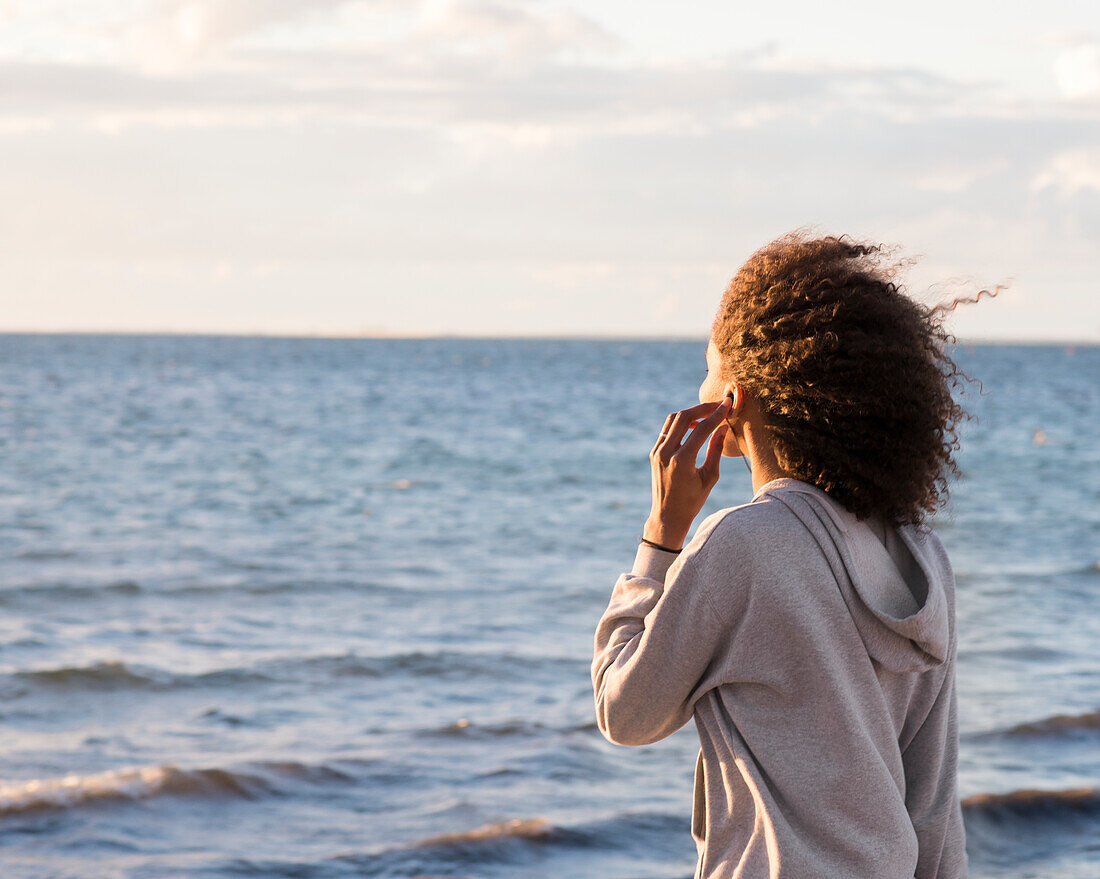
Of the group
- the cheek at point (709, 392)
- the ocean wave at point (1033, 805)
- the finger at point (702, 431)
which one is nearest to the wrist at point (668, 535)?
the finger at point (702, 431)

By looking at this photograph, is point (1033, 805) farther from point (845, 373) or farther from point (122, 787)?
point (845, 373)

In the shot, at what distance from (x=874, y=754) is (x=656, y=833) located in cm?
400

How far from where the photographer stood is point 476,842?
17.4ft

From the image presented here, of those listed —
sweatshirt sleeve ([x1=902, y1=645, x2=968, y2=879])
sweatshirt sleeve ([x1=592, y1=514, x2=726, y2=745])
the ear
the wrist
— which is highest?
the ear

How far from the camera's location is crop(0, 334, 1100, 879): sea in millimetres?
5375

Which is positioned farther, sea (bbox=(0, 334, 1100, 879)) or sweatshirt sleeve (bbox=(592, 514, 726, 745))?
sea (bbox=(0, 334, 1100, 879))

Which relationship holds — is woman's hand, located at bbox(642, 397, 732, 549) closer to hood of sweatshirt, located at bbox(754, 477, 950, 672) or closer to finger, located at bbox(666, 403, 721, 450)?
finger, located at bbox(666, 403, 721, 450)

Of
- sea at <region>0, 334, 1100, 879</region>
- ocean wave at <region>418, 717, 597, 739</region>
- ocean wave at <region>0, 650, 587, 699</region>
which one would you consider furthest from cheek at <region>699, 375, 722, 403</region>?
ocean wave at <region>0, 650, 587, 699</region>

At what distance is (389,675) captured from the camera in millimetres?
7953

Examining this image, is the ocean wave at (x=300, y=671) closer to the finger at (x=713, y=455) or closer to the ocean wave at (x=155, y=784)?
the ocean wave at (x=155, y=784)

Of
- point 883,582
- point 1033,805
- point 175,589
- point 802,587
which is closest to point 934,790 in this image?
point 883,582

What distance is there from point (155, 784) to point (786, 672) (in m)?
4.97

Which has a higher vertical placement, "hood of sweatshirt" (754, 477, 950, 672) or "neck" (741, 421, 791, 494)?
"neck" (741, 421, 791, 494)

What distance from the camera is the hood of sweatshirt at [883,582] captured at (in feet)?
5.62
